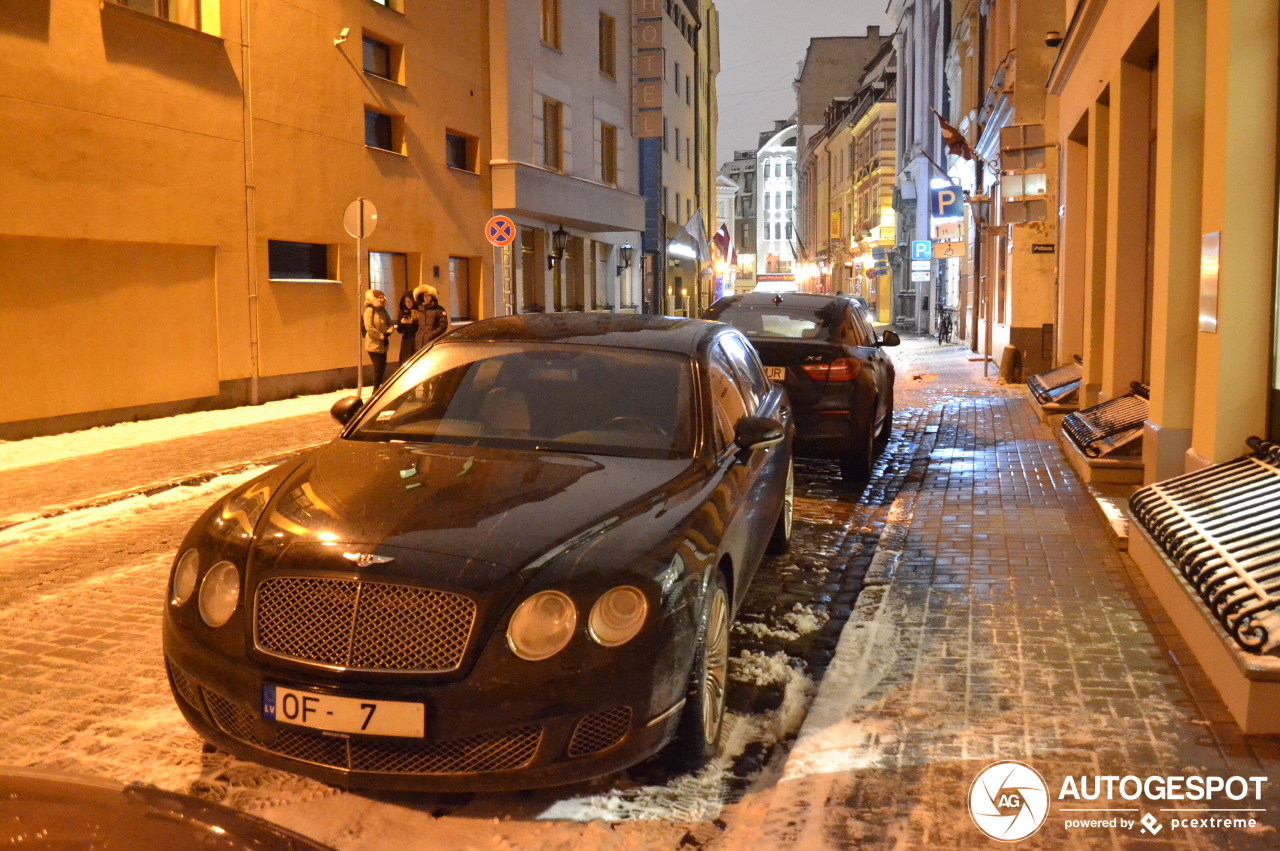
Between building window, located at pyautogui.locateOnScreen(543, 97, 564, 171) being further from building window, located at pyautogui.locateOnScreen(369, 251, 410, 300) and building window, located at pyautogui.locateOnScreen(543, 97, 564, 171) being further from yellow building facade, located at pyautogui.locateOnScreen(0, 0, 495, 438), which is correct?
building window, located at pyautogui.locateOnScreen(369, 251, 410, 300)

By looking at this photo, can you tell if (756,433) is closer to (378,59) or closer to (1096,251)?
(1096,251)

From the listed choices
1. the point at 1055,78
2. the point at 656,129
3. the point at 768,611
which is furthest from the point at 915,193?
the point at 768,611

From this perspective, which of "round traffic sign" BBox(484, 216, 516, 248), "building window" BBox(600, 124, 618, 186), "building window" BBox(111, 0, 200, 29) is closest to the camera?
"building window" BBox(111, 0, 200, 29)

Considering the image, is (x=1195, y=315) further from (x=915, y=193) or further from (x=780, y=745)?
(x=915, y=193)

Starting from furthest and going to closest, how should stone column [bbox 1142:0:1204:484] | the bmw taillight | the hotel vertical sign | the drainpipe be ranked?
the hotel vertical sign
the drainpipe
the bmw taillight
stone column [bbox 1142:0:1204:484]

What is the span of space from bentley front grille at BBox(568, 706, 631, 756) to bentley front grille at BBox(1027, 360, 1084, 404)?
11.5m

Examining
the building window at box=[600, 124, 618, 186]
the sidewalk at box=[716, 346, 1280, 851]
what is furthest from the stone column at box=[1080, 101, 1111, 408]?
the building window at box=[600, 124, 618, 186]

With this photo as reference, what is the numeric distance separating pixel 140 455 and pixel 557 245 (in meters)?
19.2

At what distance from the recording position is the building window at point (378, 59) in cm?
2036

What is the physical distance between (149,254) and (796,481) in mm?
9075

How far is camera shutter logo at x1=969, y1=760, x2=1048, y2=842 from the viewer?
353cm

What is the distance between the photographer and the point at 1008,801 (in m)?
3.70

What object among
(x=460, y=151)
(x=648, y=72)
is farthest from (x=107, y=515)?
(x=648, y=72)

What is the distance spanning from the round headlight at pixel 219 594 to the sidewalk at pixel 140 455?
17.8ft
